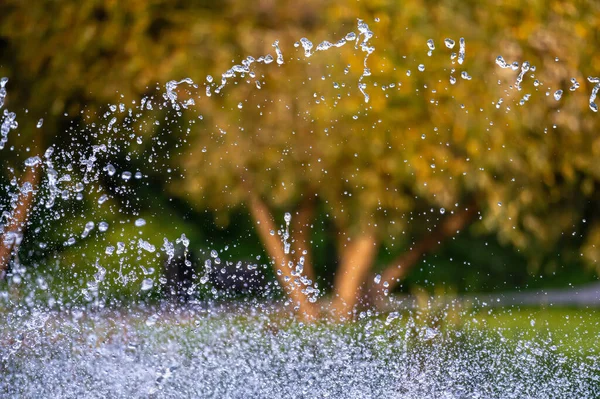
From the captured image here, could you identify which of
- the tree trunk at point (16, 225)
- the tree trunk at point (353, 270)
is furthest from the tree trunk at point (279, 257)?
the tree trunk at point (16, 225)

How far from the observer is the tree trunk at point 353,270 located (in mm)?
8391

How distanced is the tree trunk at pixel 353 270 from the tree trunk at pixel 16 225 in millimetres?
2726

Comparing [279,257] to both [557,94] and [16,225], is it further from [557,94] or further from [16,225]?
[557,94]

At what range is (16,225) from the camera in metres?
7.65

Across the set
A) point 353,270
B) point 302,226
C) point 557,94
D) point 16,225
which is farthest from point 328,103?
point 16,225

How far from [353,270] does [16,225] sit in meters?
2.99

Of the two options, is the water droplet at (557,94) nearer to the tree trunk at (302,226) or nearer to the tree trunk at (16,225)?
the tree trunk at (302,226)

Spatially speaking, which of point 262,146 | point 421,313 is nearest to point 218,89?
point 262,146

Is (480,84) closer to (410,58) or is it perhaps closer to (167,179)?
(410,58)

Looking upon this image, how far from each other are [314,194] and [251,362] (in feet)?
10.0

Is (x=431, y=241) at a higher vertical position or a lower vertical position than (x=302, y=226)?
lower

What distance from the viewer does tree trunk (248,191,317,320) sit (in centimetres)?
786

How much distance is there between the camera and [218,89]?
265 inches

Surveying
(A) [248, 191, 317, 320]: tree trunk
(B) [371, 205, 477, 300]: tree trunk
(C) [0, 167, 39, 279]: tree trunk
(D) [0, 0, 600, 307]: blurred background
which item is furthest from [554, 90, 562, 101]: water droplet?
(C) [0, 167, 39, 279]: tree trunk
